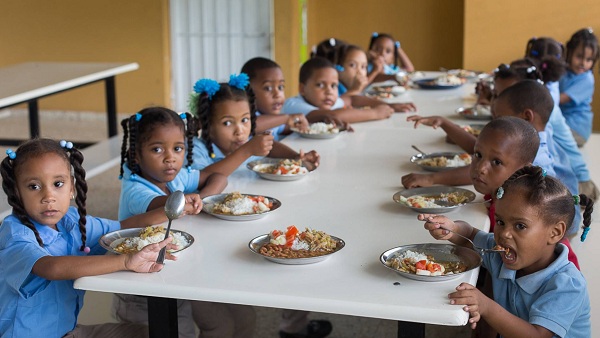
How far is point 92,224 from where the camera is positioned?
2.17m

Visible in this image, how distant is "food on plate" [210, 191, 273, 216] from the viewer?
2281mm

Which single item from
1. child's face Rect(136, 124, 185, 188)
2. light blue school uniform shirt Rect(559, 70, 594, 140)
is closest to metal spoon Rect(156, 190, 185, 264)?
child's face Rect(136, 124, 185, 188)

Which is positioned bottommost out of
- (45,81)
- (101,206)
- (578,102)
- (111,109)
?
(101,206)

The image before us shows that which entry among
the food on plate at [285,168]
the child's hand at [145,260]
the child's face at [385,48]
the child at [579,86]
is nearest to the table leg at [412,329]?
the child's hand at [145,260]

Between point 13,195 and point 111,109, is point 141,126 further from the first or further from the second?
point 111,109

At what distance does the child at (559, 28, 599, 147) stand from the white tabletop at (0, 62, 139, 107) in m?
3.02

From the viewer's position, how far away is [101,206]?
509 centimetres

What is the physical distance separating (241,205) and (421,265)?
0.66 m

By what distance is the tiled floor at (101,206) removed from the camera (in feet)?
10.1

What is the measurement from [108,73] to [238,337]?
327cm

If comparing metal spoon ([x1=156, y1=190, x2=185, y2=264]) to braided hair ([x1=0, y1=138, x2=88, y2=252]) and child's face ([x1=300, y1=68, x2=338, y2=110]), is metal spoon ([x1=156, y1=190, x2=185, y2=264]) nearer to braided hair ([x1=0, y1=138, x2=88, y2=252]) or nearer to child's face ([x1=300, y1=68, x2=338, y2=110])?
braided hair ([x1=0, y1=138, x2=88, y2=252])

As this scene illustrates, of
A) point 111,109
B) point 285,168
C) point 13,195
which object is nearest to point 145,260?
point 13,195

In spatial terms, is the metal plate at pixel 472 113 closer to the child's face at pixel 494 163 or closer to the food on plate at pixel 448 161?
the food on plate at pixel 448 161

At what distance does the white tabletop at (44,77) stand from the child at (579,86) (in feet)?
9.91
